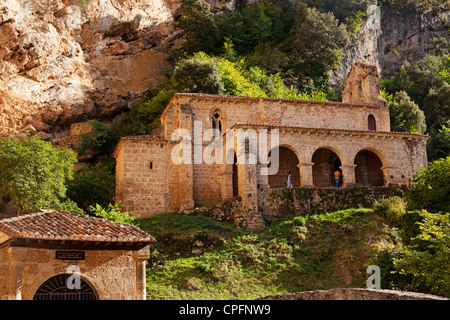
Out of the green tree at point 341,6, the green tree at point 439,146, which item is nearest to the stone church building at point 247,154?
the green tree at point 439,146

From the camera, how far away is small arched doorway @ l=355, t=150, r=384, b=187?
123ft

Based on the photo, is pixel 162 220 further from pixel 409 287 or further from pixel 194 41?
pixel 194 41

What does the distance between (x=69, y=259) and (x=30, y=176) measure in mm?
14880

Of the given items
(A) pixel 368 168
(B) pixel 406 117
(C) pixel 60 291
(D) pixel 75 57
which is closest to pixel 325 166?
(A) pixel 368 168

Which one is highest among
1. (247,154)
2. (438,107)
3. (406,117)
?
(438,107)

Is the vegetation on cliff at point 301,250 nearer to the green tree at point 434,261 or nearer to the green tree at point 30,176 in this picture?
the green tree at point 434,261

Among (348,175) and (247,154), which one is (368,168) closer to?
(348,175)

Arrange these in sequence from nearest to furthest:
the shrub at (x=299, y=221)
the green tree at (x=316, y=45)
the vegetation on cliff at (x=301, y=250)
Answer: the vegetation on cliff at (x=301, y=250) < the shrub at (x=299, y=221) < the green tree at (x=316, y=45)

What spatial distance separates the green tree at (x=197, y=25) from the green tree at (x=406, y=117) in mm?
18813

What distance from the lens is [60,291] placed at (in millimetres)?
14906

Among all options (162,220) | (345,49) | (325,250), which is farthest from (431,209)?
(345,49)

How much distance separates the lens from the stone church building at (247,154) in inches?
1302

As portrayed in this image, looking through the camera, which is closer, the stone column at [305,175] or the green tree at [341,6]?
the stone column at [305,175]

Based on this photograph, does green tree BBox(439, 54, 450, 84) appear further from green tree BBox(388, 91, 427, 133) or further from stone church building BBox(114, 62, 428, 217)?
stone church building BBox(114, 62, 428, 217)
